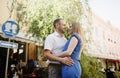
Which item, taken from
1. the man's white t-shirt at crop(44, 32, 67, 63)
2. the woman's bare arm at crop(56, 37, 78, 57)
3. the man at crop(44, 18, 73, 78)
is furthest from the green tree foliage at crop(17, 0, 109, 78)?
the woman's bare arm at crop(56, 37, 78, 57)

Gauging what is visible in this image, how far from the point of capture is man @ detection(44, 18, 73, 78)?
13.3 feet

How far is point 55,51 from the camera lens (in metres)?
4.28

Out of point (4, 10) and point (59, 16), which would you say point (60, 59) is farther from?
point (4, 10)

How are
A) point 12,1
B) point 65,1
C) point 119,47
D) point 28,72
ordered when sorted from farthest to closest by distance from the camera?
point 119,47
point 12,1
point 28,72
point 65,1

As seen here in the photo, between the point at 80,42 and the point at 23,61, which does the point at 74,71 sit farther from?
the point at 23,61

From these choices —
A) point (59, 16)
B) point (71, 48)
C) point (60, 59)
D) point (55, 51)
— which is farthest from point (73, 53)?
point (59, 16)

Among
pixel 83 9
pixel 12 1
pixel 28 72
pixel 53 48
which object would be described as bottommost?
pixel 28 72

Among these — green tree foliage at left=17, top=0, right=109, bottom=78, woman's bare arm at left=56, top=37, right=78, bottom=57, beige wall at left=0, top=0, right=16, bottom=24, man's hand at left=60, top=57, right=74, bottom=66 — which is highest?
beige wall at left=0, top=0, right=16, bottom=24

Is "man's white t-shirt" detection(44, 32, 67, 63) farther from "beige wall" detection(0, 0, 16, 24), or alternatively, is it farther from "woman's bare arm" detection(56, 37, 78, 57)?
"beige wall" detection(0, 0, 16, 24)

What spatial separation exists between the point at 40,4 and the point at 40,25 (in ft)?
2.92

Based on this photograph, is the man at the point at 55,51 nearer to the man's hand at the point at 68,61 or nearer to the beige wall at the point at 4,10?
the man's hand at the point at 68,61

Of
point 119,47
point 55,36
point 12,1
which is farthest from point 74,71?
point 119,47

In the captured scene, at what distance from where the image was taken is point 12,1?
46.3ft

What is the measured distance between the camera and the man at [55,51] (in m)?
4.06
